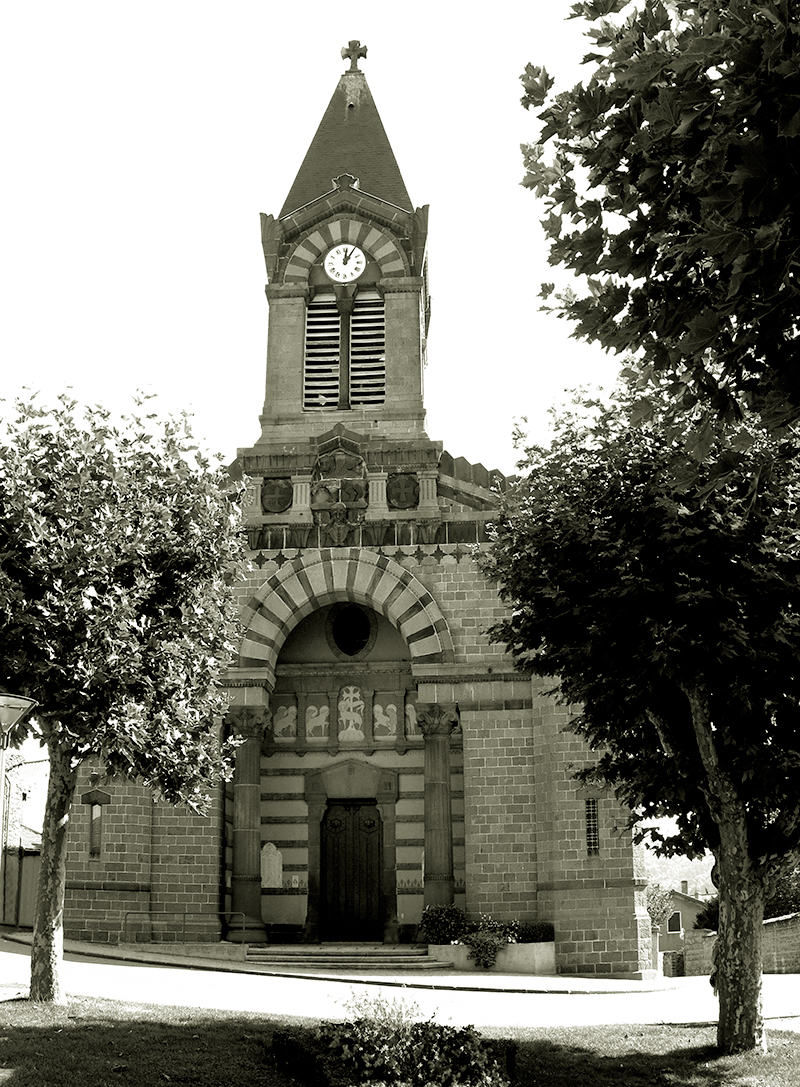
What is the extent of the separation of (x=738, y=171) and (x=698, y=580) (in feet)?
27.4

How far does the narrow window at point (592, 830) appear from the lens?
22578 mm

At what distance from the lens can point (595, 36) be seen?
658 centimetres

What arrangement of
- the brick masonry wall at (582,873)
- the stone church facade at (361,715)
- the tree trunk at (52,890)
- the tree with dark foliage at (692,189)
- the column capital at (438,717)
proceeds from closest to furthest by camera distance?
the tree with dark foliage at (692,189) → the tree trunk at (52,890) → the brick masonry wall at (582,873) → the stone church facade at (361,715) → the column capital at (438,717)

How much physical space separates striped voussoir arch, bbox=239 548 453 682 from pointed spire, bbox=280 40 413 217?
8562 mm

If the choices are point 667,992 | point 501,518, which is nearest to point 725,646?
point 501,518

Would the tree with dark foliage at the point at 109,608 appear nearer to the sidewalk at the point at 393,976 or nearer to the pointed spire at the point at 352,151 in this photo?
the sidewalk at the point at 393,976

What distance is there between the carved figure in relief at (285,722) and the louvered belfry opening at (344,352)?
6374 mm

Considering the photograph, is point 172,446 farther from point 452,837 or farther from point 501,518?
point 452,837

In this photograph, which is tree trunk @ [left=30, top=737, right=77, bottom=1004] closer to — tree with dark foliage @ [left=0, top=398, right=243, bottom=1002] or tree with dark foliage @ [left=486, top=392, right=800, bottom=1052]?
tree with dark foliage @ [left=0, top=398, right=243, bottom=1002]

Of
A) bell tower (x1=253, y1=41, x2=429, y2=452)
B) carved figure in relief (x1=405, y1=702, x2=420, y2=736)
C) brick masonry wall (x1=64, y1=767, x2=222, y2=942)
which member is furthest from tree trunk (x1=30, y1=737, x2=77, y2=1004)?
bell tower (x1=253, y1=41, x2=429, y2=452)

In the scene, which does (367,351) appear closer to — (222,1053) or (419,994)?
(419,994)

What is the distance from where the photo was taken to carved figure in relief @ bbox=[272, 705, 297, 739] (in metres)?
25.2

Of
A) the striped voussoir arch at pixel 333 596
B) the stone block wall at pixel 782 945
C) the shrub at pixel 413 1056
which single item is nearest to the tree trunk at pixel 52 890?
the shrub at pixel 413 1056

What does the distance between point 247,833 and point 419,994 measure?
648 centimetres
